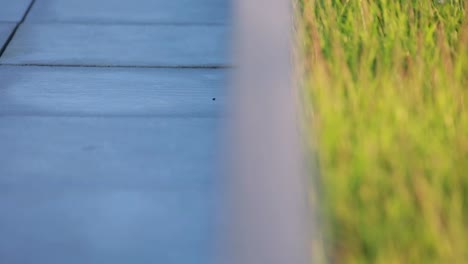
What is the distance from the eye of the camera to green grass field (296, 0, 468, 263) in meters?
3.64

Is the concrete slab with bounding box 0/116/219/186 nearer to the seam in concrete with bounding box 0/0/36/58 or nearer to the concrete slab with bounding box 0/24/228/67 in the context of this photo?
the concrete slab with bounding box 0/24/228/67

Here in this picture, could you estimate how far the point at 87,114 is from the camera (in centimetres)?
516

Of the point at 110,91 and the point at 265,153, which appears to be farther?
the point at 110,91

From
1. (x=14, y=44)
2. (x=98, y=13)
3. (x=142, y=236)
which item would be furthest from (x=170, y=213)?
(x=98, y=13)

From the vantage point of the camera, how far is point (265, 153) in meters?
4.02

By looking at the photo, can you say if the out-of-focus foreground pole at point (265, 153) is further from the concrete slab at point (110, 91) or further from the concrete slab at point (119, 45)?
the concrete slab at point (119, 45)

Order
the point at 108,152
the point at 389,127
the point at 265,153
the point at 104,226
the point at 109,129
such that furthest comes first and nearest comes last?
1. the point at 109,129
2. the point at 108,152
3. the point at 389,127
4. the point at 265,153
5. the point at 104,226

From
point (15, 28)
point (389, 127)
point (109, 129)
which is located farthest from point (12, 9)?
point (389, 127)

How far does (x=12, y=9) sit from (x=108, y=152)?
292cm

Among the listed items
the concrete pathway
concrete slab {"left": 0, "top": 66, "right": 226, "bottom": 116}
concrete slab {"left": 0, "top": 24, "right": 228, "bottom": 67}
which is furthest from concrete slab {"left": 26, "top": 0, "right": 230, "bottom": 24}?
concrete slab {"left": 0, "top": 66, "right": 226, "bottom": 116}

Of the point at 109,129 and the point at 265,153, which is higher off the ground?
the point at 265,153

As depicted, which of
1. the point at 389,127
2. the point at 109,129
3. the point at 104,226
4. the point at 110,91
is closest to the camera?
the point at 104,226

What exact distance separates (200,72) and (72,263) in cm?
245

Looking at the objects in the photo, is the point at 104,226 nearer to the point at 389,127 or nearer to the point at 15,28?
the point at 389,127
